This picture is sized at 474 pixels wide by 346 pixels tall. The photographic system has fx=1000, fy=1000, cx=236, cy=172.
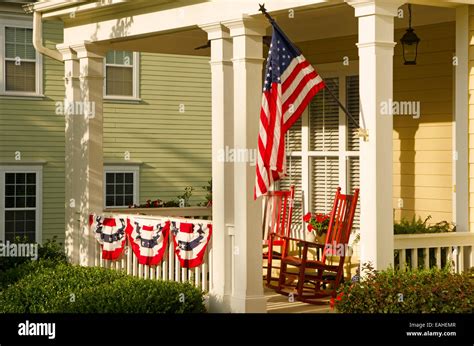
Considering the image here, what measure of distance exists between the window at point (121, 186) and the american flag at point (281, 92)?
13169mm

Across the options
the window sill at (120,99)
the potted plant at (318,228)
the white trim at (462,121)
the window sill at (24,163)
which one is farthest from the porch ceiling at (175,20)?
the window sill at (120,99)

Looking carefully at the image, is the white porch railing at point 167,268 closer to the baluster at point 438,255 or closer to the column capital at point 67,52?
the baluster at point 438,255

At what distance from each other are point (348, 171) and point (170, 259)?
122 inches

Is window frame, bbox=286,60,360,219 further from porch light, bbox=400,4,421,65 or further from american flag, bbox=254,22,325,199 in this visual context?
american flag, bbox=254,22,325,199

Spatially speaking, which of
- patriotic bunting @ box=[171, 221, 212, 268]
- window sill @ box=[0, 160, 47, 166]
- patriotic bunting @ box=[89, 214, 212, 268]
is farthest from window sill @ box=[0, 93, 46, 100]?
patriotic bunting @ box=[171, 221, 212, 268]

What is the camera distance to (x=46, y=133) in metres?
22.0

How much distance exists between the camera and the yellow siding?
1259 cm

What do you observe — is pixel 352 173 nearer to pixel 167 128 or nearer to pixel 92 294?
pixel 92 294

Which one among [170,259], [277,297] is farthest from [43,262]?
[277,297]

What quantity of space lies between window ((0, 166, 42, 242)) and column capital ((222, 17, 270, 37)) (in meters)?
11.6

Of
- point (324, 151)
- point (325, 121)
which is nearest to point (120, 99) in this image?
point (325, 121)

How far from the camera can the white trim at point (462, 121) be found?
11.0 m

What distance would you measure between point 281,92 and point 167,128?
1386 cm

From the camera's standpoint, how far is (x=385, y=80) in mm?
9672
